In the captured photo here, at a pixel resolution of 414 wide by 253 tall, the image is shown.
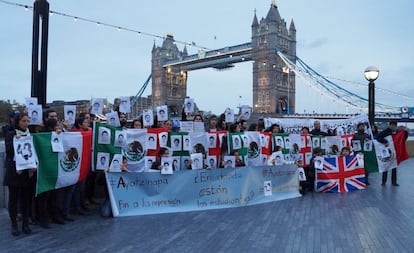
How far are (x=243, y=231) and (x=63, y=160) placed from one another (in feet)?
10.1

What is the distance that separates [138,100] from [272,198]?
96606 mm

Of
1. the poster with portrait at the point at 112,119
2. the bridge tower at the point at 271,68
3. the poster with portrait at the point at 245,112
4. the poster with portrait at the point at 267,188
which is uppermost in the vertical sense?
the bridge tower at the point at 271,68

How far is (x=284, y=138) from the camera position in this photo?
10.0 m

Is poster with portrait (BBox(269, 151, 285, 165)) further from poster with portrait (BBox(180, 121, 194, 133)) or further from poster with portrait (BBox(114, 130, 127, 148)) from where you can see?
poster with portrait (BBox(114, 130, 127, 148))

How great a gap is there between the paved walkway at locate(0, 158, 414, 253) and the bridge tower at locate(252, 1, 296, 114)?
66400mm

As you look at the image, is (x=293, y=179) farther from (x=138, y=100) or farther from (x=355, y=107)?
(x=138, y=100)

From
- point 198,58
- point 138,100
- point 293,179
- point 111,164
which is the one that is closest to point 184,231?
point 111,164

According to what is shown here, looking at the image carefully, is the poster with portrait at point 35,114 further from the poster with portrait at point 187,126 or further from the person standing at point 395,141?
the person standing at point 395,141

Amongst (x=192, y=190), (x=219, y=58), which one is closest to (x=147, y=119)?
(x=192, y=190)

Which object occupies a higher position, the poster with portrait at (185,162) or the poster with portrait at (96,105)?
the poster with portrait at (96,105)

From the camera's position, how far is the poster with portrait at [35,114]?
20.7 feet

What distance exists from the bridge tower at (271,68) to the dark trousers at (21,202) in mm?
68554

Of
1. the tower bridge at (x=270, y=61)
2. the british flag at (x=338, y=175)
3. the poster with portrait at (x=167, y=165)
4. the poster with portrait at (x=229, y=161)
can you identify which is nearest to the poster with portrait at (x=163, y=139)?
the poster with portrait at (x=167, y=165)

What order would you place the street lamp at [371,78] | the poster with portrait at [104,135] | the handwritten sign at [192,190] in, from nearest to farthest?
the handwritten sign at [192,190] → the poster with portrait at [104,135] → the street lamp at [371,78]
